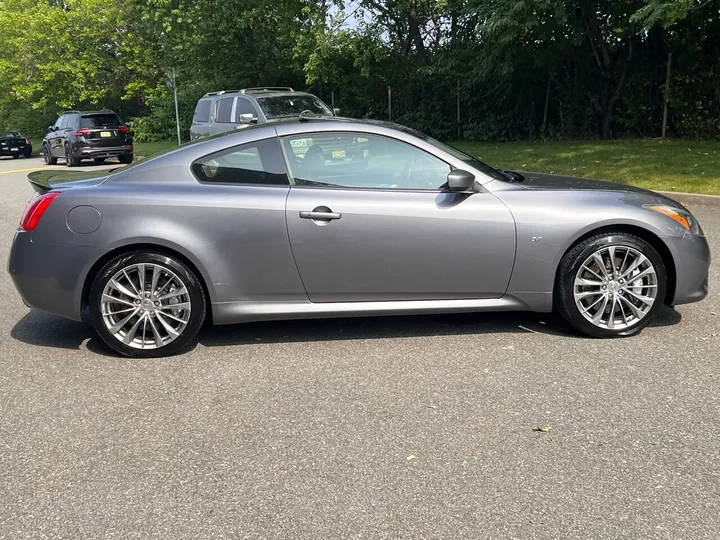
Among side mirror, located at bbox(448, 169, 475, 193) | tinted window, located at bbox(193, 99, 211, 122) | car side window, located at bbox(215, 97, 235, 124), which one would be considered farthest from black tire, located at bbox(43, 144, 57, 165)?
side mirror, located at bbox(448, 169, 475, 193)

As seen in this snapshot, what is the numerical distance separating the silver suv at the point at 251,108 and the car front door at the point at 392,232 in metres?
8.53

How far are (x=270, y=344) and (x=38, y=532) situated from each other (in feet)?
7.66

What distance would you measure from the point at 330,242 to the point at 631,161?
35.4ft

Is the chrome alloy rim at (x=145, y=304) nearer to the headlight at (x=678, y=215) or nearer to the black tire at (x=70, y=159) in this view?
the headlight at (x=678, y=215)

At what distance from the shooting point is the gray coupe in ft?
15.1

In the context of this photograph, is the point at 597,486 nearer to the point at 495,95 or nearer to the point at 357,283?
the point at 357,283

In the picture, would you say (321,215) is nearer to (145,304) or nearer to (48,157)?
(145,304)

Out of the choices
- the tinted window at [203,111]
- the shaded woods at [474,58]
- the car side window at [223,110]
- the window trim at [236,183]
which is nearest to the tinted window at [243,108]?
the car side window at [223,110]

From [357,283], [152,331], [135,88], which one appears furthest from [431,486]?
[135,88]

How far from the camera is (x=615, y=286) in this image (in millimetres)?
4781

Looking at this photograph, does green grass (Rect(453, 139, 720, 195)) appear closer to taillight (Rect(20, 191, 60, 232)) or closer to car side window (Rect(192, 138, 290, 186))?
car side window (Rect(192, 138, 290, 186))

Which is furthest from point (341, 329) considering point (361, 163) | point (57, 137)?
point (57, 137)

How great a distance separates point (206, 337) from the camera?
16.8 feet

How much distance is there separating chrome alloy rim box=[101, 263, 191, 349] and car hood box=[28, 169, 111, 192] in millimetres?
729
